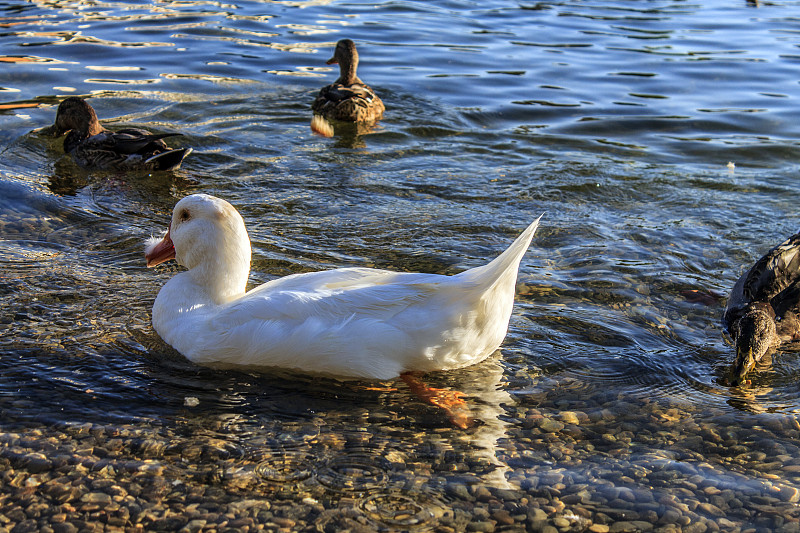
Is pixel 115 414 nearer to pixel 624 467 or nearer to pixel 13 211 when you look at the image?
pixel 624 467

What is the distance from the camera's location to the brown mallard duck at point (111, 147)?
8.86m

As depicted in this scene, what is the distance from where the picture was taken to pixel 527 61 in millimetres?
14352

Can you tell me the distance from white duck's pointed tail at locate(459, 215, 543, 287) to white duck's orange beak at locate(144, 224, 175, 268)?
2040 mm

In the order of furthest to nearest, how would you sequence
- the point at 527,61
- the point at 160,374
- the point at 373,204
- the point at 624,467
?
1. the point at 527,61
2. the point at 373,204
3. the point at 160,374
4. the point at 624,467

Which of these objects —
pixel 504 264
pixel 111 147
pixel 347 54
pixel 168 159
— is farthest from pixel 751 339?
pixel 347 54

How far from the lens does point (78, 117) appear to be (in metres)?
9.55

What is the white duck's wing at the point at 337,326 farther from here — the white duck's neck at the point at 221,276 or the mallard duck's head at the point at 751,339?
the mallard duck's head at the point at 751,339

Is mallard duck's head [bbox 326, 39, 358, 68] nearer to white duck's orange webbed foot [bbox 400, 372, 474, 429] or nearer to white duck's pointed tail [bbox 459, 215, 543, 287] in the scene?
white duck's orange webbed foot [bbox 400, 372, 474, 429]

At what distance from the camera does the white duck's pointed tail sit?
4395 mm

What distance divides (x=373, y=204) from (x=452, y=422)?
3687 millimetres

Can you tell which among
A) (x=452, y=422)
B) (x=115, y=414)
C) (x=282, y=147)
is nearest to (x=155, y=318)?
(x=115, y=414)

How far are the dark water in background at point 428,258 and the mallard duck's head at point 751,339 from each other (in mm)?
147

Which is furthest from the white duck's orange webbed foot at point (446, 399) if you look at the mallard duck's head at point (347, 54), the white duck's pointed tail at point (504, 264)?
the mallard duck's head at point (347, 54)

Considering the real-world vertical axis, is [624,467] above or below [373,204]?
below
